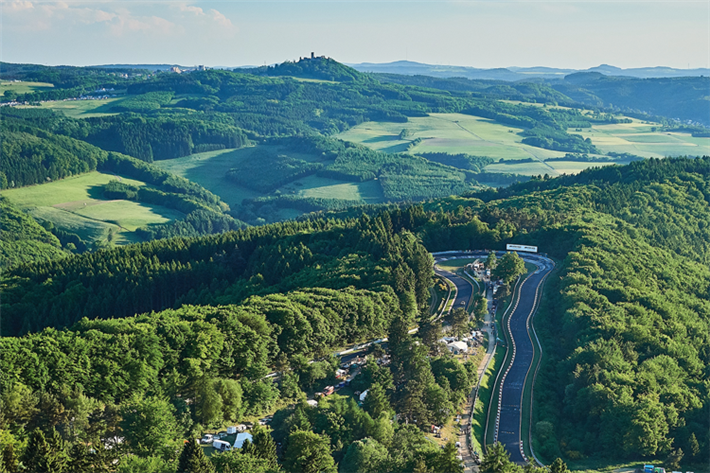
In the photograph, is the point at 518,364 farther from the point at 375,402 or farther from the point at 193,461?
the point at 193,461

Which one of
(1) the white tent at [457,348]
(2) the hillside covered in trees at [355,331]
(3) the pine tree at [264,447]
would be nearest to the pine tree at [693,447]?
(2) the hillside covered in trees at [355,331]

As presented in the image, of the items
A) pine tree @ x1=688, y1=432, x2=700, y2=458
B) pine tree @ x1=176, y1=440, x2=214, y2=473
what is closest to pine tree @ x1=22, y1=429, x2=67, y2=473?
pine tree @ x1=176, y1=440, x2=214, y2=473

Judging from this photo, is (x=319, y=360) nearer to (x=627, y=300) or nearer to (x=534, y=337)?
(x=534, y=337)

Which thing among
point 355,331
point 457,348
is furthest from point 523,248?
point 355,331

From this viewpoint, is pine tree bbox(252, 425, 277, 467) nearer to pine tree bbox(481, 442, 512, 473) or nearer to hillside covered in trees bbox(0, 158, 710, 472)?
hillside covered in trees bbox(0, 158, 710, 472)

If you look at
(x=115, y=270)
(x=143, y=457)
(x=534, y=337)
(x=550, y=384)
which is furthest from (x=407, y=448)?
(x=115, y=270)

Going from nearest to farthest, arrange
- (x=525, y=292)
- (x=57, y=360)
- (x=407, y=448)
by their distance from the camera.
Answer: (x=407, y=448), (x=57, y=360), (x=525, y=292)

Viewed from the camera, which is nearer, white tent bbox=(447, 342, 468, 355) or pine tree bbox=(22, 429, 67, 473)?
pine tree bbox=(22, 429, 67, 473)
